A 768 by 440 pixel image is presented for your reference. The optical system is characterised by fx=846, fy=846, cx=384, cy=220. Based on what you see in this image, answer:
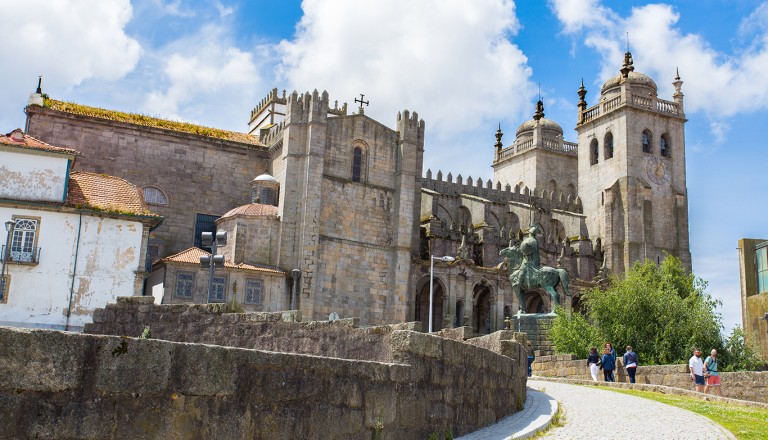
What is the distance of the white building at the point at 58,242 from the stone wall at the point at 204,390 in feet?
69.8

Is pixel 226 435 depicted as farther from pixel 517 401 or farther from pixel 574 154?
pixel 574 154

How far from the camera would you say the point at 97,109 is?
1657 inches

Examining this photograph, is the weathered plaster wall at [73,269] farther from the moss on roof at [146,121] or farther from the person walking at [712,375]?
the person walking at [712,375]

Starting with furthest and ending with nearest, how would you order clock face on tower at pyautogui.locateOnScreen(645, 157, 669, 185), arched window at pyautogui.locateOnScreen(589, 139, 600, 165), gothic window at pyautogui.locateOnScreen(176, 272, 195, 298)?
arched window at pyautogui.locateOnScreen(589, 139, 600, 165) < clock face on tower at pyautogui.locateOnScreen(645, 157, 669, 185) < gothic window at pyautogui.locateOnScreen(176, 272, 195, 298)

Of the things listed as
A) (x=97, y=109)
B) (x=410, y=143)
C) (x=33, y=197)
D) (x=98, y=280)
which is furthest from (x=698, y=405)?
(x=97, y=109)

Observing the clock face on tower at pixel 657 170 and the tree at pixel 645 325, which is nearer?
the tree at pixel 645 325

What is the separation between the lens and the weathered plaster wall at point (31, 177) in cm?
2819

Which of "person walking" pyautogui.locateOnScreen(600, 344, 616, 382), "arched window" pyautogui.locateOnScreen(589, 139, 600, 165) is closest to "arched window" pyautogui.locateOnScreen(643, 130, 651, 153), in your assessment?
"arched window" pyautogui.locateOnScreen(589, 139, 600, 165)

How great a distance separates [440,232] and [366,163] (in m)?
8.41

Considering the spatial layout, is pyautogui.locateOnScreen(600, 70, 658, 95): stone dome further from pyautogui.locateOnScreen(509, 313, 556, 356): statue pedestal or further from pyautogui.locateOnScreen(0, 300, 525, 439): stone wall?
pyautogui.locateOnScreen(0, 300, 525, 439): stone wall

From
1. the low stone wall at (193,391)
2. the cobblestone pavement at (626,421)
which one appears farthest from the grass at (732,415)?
the low stone wall at (193,391)

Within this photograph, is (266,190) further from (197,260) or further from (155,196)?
(197,260)

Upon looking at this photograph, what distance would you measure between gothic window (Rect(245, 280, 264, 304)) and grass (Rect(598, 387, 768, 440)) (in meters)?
22.6

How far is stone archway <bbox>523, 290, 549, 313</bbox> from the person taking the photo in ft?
172
